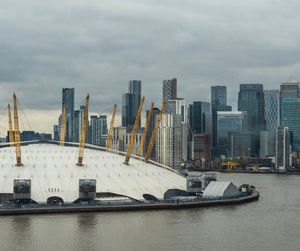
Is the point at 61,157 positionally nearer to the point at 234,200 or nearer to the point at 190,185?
the point at 190,185

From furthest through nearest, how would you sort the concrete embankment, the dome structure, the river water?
the dome structure
the concrete embankment
the river water

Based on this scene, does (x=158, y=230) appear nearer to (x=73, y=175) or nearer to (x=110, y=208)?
(x=110, y=208)

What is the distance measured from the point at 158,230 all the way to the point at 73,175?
79.7 ft

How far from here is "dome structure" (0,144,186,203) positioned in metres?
81.8

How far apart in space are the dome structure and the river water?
5.96 m

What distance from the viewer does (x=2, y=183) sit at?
81875 mm

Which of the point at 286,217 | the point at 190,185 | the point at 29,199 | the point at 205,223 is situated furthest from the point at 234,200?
the point at 29,199

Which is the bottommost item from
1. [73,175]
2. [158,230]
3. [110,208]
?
[158,230]

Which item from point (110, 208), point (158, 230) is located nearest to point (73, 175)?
point (110, 208)

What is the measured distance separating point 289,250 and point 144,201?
99.0 feet

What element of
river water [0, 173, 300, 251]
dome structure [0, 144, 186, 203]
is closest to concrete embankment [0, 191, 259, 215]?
river water [0, 173, 300, 251]

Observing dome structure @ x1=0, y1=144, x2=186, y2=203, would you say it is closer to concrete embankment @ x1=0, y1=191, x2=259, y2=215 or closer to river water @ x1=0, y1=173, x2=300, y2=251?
concrete embankment @ x1=0, y1=191, x2=259, y2=215

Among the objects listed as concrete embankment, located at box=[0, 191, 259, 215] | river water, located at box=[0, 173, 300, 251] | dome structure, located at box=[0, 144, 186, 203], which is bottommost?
river water, located at box=[0, 173, 300, 251]

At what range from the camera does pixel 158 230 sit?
66.0 meters
